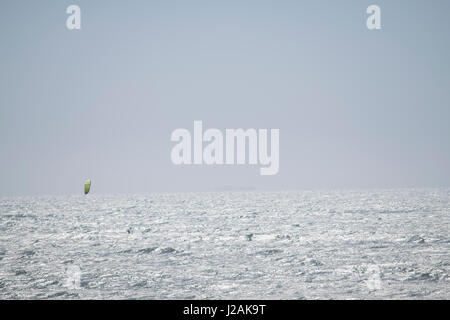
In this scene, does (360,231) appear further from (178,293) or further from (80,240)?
(178,293)

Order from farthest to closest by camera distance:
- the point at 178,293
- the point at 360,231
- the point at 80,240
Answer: the point at 360,231 < the point at 80,240 < the point at 178,293

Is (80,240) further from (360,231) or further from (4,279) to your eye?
(360,231)

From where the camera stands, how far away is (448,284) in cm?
2091

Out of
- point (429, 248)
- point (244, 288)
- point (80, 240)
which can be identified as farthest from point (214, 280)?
point (80, 240)
